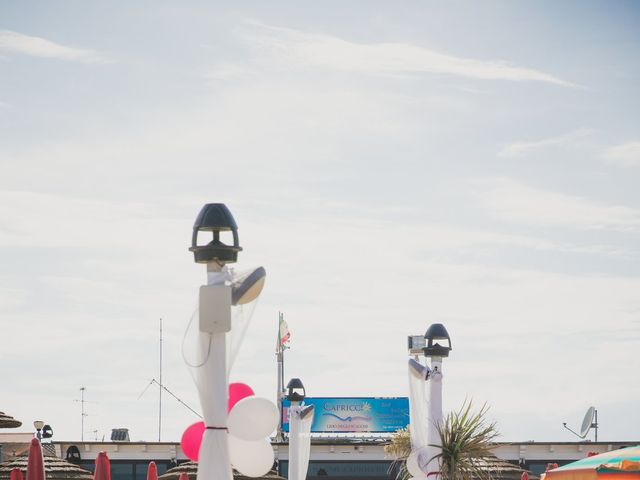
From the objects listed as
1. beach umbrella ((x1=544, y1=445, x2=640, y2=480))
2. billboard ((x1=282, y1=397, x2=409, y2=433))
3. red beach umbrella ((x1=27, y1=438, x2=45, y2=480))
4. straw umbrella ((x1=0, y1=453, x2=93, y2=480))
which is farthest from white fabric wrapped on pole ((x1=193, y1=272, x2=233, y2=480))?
billboard ((x1=282, y1=397, x2=409, y2=433))

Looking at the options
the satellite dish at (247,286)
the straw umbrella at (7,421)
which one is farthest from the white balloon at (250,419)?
the straw umbrella at (7,421)

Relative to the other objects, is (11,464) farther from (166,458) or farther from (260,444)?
(166,458)

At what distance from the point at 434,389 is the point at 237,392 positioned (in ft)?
26.5

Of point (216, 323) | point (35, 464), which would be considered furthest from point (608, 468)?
point (35, 464)

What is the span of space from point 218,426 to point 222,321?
106 centimetres

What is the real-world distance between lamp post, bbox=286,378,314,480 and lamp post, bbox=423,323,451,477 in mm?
5822

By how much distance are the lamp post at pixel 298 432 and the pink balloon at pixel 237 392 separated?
13.0 metres

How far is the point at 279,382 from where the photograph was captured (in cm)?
5759

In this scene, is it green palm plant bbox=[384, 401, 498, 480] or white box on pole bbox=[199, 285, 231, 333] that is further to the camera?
green palm plant bbox=[384, 401, 498, 480]

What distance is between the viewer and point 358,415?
60844 mm

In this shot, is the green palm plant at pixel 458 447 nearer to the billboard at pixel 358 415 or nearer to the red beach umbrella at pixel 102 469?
the red beach umbrella at pixel 102 469

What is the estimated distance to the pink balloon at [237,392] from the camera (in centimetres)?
1281

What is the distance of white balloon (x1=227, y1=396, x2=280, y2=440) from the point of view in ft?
40.0

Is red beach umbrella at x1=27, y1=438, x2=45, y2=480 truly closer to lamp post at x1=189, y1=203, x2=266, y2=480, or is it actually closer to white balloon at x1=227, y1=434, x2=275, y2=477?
white balloon at x1=227, y1=434, x2=275, y2=477
